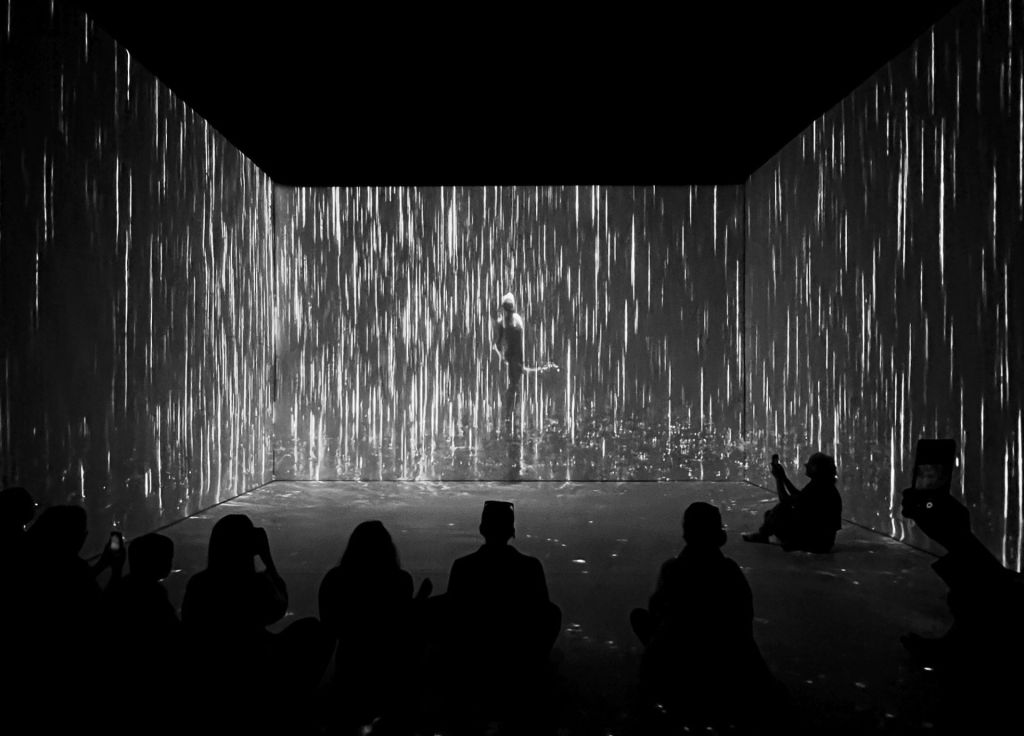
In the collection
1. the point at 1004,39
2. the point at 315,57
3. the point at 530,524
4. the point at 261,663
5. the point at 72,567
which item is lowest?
the point at 530,524

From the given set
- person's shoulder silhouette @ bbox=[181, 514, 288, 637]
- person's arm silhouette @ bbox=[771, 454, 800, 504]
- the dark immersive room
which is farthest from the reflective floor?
person's shoulder silhouette @ bbox=[181, 514, 288, 637]

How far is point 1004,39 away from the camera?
11.9ft

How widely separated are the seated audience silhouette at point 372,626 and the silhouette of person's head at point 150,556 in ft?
1.50

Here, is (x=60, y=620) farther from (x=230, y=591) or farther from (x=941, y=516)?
(x=941, y=516)

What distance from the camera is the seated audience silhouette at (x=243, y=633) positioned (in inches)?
71.8

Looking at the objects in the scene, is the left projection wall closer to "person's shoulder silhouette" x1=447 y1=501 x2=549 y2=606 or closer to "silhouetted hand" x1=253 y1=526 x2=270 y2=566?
"silhouetted hand" x1=253 y1=526 x2=270 y2=566

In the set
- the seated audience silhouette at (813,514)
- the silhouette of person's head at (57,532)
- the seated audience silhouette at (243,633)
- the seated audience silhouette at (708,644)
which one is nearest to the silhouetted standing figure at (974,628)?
the seated audience silhouette at (708,644)

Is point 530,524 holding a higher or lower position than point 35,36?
lower

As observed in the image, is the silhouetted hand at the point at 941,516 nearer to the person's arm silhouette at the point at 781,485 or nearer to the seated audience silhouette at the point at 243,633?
the seated audience silhouette at the point at 243,633

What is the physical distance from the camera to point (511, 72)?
468 centimetres

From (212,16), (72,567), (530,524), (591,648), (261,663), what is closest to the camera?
(261,663)

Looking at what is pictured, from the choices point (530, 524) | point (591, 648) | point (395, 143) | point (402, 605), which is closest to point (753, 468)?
point (530, 524)

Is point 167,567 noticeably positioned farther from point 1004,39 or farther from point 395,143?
point 395,143

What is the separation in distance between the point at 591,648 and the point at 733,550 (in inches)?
81.2
